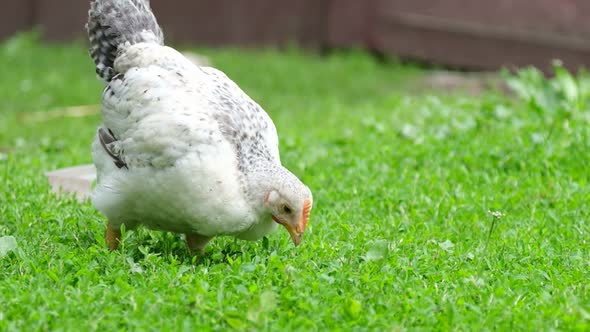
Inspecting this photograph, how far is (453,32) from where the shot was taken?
12242 mm

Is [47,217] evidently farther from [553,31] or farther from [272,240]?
[553,31]

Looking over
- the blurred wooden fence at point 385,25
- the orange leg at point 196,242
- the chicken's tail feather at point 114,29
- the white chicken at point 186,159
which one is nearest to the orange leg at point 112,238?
the white chicken at point 186,159

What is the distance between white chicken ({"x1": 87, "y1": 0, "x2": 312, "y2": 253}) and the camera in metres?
4.38

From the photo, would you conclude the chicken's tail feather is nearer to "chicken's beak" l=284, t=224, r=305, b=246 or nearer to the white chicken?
the white chicken

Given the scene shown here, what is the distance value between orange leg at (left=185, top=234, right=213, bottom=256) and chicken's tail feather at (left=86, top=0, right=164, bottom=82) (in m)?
0.99

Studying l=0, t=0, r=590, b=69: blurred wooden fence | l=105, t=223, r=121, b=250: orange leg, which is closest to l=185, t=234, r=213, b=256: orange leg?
l=105, t=223, r=121, b=250: orange leg

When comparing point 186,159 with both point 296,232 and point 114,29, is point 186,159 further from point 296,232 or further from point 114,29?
point 114,29

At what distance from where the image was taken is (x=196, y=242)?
4.85m

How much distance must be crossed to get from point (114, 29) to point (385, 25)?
25.8ft

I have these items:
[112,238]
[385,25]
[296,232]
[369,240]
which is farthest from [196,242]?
[385,25]

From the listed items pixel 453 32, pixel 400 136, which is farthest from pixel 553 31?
pixel 400 136

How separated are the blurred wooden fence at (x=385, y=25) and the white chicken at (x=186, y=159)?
24.5ft

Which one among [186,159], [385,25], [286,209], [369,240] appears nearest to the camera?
[186,159]

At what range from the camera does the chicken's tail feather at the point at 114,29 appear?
16.9 ft
